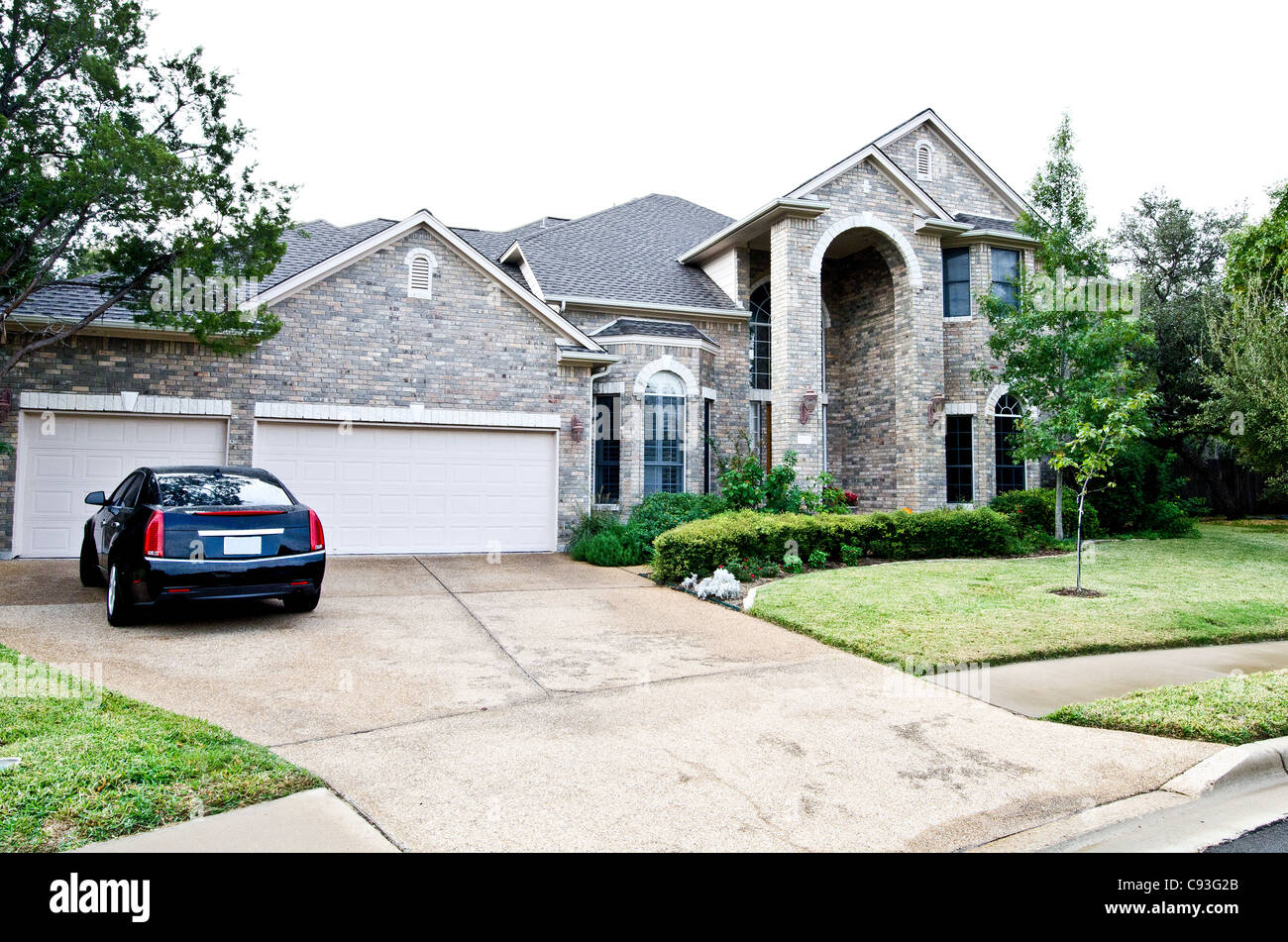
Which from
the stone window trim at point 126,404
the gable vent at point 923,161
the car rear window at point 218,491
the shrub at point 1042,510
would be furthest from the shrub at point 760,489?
the gable vent at point 923,161

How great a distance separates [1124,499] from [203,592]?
59.4 feet

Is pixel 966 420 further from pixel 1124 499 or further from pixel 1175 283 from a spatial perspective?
pixel 1175 283

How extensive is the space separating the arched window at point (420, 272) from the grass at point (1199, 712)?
11.9m

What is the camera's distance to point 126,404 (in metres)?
12.2

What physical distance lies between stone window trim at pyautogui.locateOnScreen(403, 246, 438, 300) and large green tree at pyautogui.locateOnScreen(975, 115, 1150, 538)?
10.9 m

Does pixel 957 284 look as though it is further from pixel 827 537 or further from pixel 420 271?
pixel 420 271

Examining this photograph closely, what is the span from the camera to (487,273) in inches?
569

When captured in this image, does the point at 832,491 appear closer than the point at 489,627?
No

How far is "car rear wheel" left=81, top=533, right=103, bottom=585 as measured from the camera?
922 cm

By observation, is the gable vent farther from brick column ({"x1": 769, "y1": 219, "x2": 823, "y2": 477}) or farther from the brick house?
brick column ({"x1": 769, "y1": 219, "x2": 823, "y2": 477})

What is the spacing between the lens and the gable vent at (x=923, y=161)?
19.6 metres

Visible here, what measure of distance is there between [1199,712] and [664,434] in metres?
11.5

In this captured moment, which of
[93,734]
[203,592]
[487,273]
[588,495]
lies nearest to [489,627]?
[203,592]
